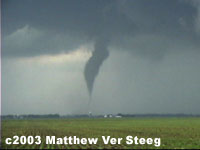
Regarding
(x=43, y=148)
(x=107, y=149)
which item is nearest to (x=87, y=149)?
(x=107, y=149)

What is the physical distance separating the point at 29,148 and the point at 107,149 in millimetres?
8260

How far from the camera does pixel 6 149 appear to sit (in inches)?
1348

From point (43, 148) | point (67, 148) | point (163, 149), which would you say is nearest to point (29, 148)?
point (43, 148)

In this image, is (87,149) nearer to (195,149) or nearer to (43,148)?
(43,148)

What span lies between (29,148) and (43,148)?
151cm

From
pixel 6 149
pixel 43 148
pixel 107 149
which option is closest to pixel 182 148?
pixel 107 149

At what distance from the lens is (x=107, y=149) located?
33875 mm

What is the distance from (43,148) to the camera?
115 ft

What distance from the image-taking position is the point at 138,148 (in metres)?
35.1

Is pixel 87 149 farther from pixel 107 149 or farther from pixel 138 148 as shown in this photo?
pixel 138 148

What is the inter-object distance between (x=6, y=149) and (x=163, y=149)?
16.1 m

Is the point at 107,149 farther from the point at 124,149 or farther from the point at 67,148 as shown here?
the point at 67,148

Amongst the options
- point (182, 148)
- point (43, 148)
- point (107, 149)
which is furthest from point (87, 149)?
point (182, 148)

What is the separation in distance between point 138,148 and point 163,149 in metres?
2.58
